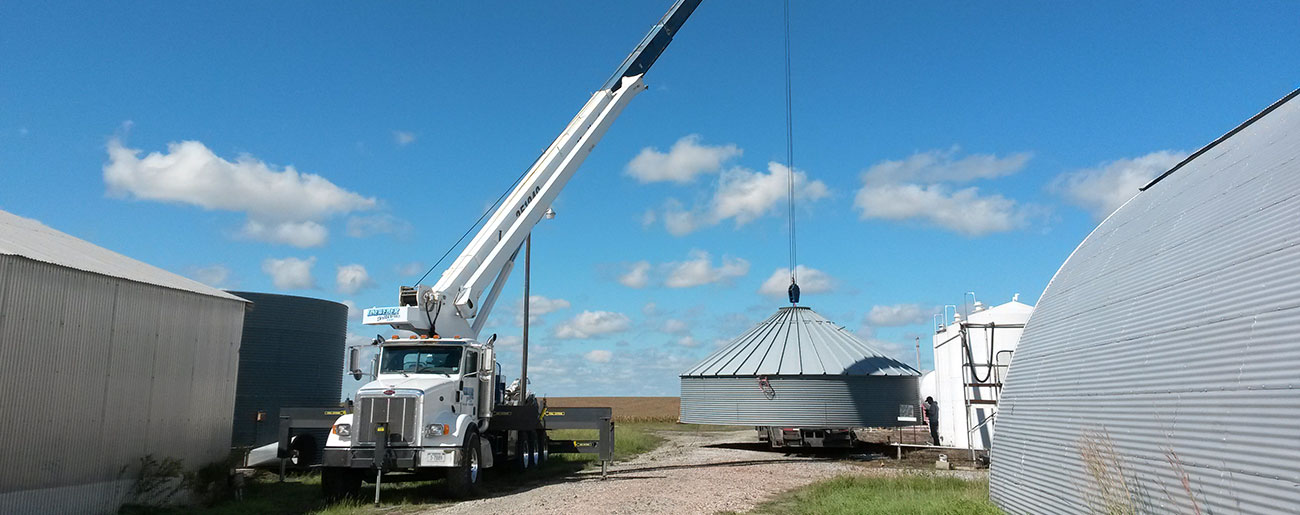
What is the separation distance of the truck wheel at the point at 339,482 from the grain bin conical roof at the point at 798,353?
612 inches

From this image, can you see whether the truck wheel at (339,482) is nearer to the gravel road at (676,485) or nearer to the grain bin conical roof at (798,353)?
the gravel road at (676,485)

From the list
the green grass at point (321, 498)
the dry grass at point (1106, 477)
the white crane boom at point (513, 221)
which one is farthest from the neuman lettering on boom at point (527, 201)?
the dry grass at point (1106, 477)

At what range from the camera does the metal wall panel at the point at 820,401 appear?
27953 millimetres

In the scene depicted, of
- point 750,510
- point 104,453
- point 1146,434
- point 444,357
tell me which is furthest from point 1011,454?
point 104,453

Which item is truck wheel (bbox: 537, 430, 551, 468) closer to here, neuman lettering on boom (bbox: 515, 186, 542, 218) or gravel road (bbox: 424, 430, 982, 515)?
gravel road (bbox: 424, 430, 982, 515)

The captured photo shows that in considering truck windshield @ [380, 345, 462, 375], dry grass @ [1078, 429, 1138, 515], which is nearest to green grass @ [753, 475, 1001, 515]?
dry grass @ [1078, 429, 1138, 515]

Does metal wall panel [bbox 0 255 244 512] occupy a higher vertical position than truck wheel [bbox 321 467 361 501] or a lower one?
higher

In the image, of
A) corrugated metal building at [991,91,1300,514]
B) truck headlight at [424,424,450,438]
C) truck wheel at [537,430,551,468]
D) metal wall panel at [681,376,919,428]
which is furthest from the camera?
metal wall panel at [681,376,919,428]

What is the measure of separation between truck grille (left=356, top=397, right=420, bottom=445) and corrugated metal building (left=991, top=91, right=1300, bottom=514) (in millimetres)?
10172

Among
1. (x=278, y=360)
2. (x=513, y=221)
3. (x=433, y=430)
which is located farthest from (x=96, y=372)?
(x=278, y=360)

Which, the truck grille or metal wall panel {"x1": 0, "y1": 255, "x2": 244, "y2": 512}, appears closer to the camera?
metal wall panel {"x1": 0, "y1": 255, "x2": 244, "y2": 512}

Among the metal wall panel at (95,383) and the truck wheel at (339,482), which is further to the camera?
the truck wheel at (339,482)

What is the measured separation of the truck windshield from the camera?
17.0 metres

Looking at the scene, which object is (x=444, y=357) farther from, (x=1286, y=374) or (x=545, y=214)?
(x=1286, y=374)
